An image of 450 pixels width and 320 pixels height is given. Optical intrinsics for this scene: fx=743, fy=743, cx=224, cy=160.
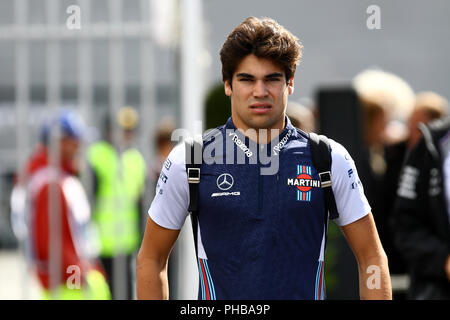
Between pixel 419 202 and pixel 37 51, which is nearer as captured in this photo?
pixel 419 202

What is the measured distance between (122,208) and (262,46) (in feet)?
9.23

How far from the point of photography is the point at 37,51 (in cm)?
404

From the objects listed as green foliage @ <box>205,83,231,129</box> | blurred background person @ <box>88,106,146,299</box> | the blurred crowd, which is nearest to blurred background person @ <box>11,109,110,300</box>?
the blurred crowd

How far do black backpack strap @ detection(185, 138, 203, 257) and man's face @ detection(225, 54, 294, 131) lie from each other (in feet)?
0.36

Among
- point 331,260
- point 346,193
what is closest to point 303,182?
point 346,193

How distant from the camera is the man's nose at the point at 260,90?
164 centimetres

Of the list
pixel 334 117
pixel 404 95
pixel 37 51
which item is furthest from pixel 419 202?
pixel 37 51

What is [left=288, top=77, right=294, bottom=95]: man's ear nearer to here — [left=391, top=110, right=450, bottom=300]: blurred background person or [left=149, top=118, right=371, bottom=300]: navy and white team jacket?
[left=149, top=118, right=371, bottom=300]: navy and white team jacket

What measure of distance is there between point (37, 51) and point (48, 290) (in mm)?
1285

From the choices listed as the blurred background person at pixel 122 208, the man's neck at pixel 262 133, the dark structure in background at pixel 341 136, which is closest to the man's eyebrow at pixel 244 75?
the man's neck at pixel 262 133

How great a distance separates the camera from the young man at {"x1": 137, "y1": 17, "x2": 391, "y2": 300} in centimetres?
166
